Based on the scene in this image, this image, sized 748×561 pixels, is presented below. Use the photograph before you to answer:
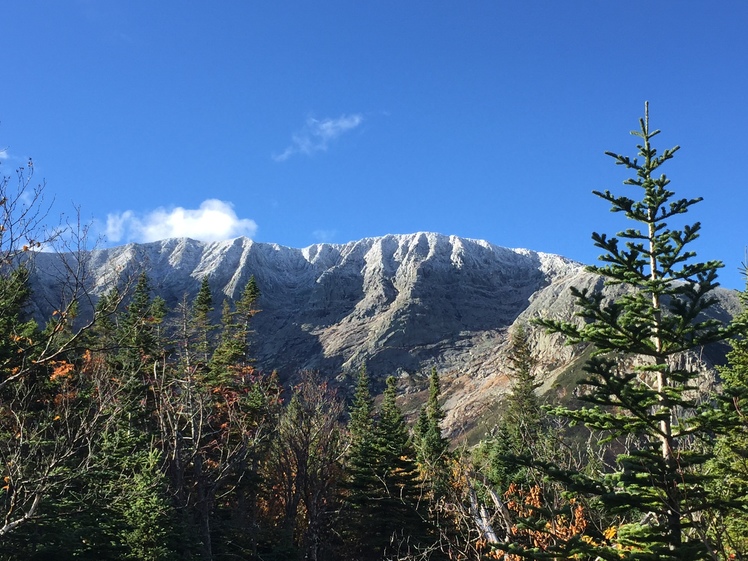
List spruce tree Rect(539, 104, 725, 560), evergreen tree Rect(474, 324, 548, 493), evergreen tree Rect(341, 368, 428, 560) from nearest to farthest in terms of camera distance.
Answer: spruce tree Rect(539, 104, 725, 560) < evergreen tree Rect(474, 324, 548, 493) < evergreen tree Rect(341, 368, 428, 560)

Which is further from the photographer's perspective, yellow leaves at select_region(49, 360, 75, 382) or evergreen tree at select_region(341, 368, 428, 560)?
evergreen tree at select_region(341, 368, 428, 560)

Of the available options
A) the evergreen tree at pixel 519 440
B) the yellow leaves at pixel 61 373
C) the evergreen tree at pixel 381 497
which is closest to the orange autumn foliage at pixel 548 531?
the evergreen tree at pixel 519 440

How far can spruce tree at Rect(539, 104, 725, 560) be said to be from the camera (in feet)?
21.5

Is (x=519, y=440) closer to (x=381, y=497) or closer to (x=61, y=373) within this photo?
(x=381, y=497)

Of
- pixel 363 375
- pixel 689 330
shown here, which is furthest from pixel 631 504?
pixel 363 375

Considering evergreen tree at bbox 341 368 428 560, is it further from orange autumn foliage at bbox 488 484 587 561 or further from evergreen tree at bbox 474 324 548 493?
orange autumn foliage at bbox 488 484 587 561

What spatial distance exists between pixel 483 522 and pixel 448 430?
10595 cm

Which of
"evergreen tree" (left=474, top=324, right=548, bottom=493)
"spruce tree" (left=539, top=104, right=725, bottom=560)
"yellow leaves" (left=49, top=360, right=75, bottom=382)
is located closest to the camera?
"spruce tree" (left=539, top=104, right=725, bottom=560)

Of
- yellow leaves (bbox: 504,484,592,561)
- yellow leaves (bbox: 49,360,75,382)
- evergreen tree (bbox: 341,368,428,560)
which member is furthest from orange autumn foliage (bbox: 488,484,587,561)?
yellow leaves (bbox: 49,360,75,382)

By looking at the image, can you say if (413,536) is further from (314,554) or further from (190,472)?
(190,472)

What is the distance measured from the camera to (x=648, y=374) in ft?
27.4

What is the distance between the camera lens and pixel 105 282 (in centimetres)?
920

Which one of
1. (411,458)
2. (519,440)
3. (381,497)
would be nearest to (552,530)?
(381,497)

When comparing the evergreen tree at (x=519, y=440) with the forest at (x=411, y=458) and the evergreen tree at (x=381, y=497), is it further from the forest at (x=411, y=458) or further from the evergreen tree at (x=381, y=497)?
the evergreen tree at (x=381, y=497)
